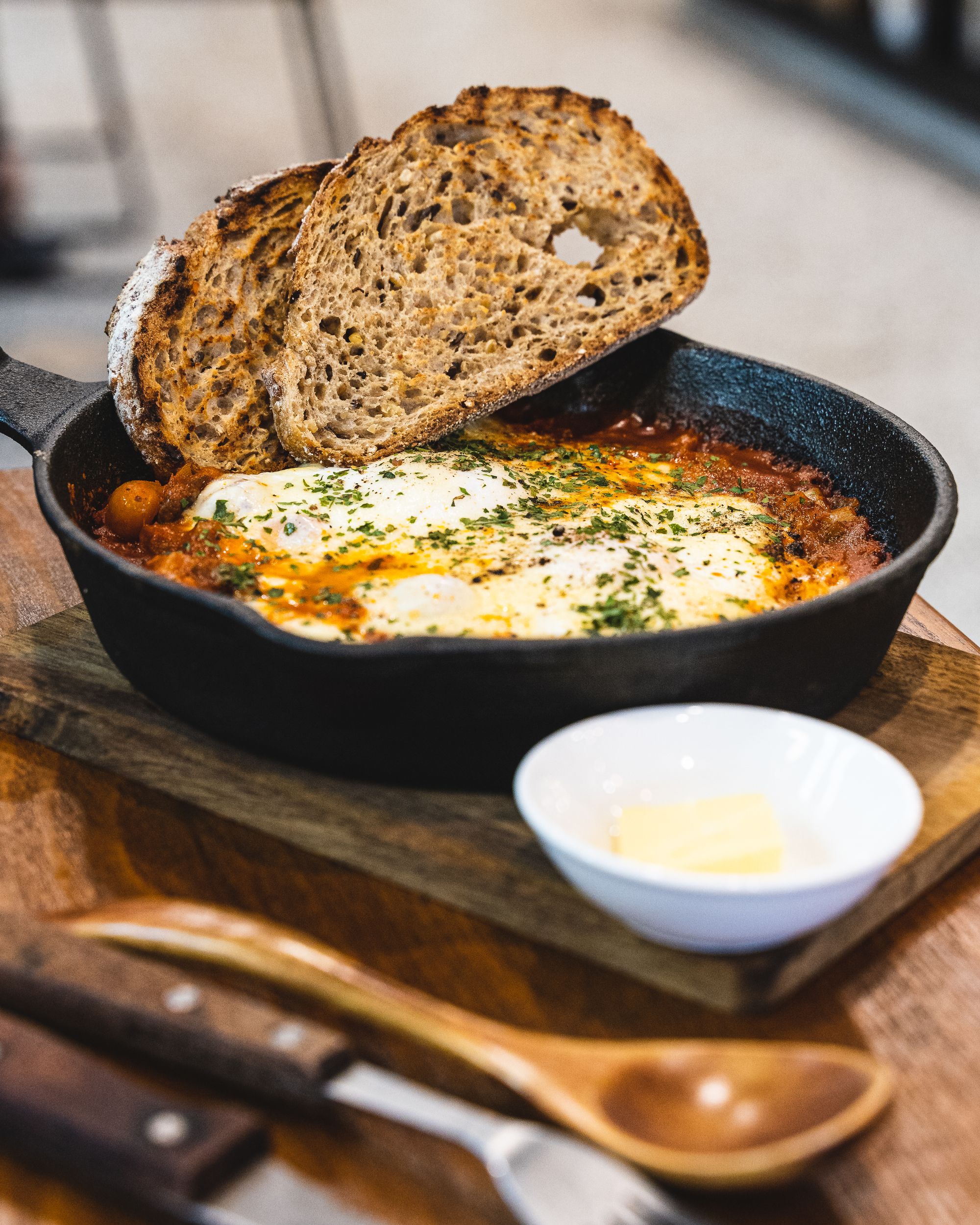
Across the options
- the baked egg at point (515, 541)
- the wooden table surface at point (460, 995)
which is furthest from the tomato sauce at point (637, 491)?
the wooden table surface at point (460, 995)

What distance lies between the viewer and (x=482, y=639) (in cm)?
153

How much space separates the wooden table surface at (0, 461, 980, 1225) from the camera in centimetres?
113

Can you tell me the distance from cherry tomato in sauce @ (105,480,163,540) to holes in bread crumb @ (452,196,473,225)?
2.84 feet

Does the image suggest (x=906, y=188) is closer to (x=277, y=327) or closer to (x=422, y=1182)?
(x=277, y=327)

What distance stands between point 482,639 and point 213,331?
3.66 feet

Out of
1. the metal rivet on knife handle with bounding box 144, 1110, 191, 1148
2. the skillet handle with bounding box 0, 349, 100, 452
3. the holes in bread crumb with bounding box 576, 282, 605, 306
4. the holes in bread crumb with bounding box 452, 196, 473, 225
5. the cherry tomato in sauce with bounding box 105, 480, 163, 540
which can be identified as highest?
the holes in bread crumb with bounding box 452, 196, 473, 225

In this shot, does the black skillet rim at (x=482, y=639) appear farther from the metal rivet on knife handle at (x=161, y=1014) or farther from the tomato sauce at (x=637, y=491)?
the metal rivet on knife handle at (x=161, y=1014)

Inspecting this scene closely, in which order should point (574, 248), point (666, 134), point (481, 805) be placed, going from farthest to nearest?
point (666, 134)
point (574, 248)
point (481, 805)

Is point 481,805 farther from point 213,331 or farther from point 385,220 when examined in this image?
point 385,220

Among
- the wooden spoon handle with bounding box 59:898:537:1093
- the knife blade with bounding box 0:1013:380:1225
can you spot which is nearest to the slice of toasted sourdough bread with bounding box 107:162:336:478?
the wooden spoon handle with bounding box 59:898:537:1093

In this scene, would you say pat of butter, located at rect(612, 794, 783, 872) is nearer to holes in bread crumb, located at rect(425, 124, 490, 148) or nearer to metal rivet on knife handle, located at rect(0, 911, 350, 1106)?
metal rivet on knife handle, located at rect(0, 911, 350, 1106)

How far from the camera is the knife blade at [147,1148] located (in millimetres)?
1069

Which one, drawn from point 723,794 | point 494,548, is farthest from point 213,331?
point 723,794

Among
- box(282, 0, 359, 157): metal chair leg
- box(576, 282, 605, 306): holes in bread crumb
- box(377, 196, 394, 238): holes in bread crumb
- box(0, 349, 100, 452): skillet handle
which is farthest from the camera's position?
box(282, 0, 359, 157): metal chair leg
